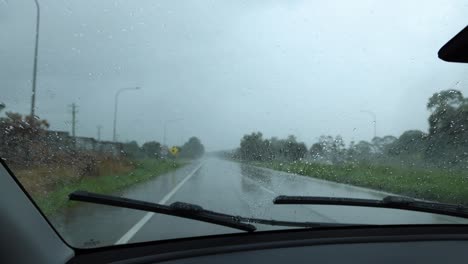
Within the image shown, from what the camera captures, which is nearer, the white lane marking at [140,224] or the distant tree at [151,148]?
the white lane marking at [140,224]

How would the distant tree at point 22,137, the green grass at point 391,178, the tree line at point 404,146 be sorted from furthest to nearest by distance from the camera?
the green grass at point 391,178 → the tree line at point 404,146 → the distant tree at point 22,137

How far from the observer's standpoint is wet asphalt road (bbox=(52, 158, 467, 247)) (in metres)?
3.19

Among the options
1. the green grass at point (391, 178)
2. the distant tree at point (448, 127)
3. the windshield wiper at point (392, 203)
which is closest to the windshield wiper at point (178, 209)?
the windshield wiper at point (392, 203)

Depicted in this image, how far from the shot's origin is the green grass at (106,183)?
2.95 meters

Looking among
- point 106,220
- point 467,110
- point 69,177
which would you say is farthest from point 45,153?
point 467,110

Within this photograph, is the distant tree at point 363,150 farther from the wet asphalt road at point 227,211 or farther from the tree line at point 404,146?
the wet asphalt road at point 227,211

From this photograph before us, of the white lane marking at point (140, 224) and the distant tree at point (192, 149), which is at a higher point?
the distant tree at point (192, 149)

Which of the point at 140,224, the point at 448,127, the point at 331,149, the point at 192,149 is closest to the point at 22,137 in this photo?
the point at 140,224

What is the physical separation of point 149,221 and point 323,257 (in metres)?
1.32

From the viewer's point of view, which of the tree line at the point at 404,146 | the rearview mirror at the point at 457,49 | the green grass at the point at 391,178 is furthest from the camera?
the green grass at the point at 391,178

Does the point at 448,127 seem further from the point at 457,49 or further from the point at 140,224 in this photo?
the point at 140,224

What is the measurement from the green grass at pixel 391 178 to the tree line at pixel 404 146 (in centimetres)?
8

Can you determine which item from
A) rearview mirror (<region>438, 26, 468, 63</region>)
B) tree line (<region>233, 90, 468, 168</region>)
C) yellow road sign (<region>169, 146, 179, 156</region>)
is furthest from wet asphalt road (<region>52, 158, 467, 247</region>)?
rearview mirror (<region>438, 26, 468, 63</region>)

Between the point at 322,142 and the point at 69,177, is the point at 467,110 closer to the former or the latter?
Answer: the point at 322,142
